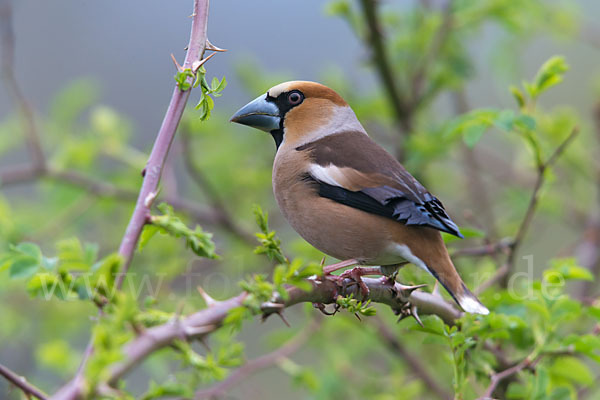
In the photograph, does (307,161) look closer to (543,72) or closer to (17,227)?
(543,72)

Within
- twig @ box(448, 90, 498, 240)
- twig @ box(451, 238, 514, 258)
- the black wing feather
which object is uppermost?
the black wing feather

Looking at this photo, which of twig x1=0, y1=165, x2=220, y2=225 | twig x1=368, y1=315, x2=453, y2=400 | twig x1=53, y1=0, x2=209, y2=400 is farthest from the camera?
twig x1=0, y1=165, x2=220, y2=225

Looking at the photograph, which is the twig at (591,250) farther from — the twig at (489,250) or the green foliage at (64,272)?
the green foliage at (64,272)

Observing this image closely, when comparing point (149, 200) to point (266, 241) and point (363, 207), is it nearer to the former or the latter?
point (266, 241)

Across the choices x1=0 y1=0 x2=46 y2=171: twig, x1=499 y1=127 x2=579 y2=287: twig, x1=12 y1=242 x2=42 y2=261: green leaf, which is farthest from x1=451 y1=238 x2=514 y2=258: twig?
x1=0 y1=0 x2=46 y2=171: twig

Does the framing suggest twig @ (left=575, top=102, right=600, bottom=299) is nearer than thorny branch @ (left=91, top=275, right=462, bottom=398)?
No

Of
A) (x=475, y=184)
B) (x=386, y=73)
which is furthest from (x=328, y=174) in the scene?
(x=475, y=184)

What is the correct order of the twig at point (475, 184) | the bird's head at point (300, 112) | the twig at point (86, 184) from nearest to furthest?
the bird's head at point (300, 112), the twig at point (86, 184), the twig at point (475, 184)

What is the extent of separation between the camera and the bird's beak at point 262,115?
285 centimetres

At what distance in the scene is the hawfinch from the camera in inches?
93.4

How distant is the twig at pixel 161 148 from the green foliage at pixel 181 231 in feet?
0.12

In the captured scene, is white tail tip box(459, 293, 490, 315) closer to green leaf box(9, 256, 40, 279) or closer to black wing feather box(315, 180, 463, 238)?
black wing feather box(315, 180, 463, 238)

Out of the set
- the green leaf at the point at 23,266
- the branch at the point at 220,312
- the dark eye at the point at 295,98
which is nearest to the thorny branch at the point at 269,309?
the branch at the point at 220,312

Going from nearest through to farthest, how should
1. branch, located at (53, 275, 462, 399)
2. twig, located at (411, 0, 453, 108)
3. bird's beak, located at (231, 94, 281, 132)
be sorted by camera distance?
branch, located at (53, 275, 462, 399) < bird's beak, located at (231, 94, 281, 132) < twig, located at (411, 0, 453, 108)
